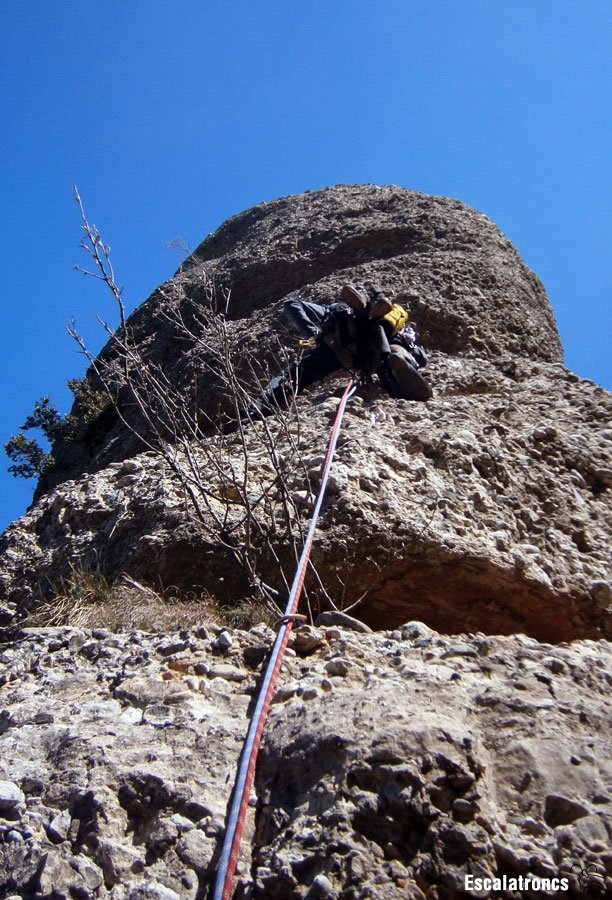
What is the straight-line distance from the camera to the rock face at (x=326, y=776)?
1.95m

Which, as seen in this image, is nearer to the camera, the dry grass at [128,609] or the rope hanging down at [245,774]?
the rope hanging down at [245,774]

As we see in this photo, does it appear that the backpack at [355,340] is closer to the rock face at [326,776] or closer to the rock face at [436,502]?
the rock face at [436,502]

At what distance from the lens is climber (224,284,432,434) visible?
5355 mm

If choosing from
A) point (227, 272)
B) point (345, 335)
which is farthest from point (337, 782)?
point (227, 272)

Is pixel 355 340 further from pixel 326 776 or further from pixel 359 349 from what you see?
pixel 326 776

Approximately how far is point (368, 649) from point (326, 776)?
76 cm

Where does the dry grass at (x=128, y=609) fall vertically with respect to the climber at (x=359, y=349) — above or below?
below

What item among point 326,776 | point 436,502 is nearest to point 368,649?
point 326,776

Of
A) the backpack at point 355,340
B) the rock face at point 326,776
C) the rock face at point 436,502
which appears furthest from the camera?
the backpack at point 355,340

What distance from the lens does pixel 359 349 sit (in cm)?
566

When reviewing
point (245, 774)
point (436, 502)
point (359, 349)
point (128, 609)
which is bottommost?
Answer: point (245, 774)

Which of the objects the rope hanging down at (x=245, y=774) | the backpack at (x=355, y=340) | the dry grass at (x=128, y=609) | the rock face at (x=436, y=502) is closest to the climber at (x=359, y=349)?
the backpack at (x=355, y=340)

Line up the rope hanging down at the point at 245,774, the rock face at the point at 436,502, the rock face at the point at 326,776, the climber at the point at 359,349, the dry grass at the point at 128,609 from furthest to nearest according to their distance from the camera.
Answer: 1. the climber at the point at 359,349
2. the rock face at the point at 436,502
3. the dry grass at the point at 128,609
4. the rock face at the point at 326,776
5. the rope hanging down at the point at 245,774

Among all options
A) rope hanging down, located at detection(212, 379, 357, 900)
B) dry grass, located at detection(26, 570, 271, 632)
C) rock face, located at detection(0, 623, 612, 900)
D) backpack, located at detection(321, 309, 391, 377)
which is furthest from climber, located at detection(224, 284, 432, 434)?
rock face, located at detection(0, 623, 612, 900)
